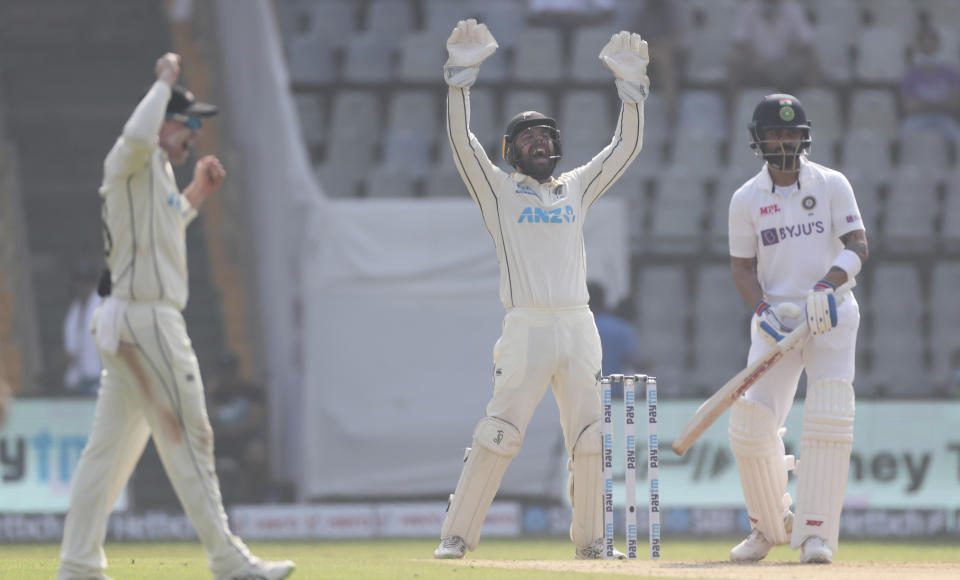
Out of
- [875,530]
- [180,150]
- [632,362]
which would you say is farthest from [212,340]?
[180,150]

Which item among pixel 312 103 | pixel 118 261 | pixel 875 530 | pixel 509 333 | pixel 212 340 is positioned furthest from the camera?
pixel 312 103

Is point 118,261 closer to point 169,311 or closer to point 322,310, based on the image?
→ point 169,311

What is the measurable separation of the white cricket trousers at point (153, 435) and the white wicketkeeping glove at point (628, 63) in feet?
9.01

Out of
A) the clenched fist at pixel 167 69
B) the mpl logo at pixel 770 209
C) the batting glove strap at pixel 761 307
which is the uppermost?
the clenched fist at pixel 167 69

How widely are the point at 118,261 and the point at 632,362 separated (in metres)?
6.75

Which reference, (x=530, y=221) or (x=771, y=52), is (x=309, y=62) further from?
(x=530, y=221)

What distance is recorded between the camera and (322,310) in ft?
41.9

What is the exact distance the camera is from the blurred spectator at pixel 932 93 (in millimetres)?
15859

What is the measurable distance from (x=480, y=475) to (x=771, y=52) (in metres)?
9.68

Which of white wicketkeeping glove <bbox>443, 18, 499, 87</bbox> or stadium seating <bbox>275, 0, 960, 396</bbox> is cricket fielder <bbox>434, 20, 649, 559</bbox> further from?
stadium seating <bbox>275, 0, 960, 396</bbox>

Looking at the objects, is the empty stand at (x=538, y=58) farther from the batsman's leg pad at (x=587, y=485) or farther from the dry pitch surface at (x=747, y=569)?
the dry pitch surface at (x=747, y=569)

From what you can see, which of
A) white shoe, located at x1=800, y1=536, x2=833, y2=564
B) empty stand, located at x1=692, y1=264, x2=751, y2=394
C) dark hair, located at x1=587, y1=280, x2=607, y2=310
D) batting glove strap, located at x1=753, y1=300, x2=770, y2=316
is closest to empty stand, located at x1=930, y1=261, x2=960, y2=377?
empty stand, located at x1=692, y1=264, x2=751, y2=394

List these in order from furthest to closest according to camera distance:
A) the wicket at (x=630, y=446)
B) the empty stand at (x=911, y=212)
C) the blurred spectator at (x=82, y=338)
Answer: the empty stand at (x=911, y=212)
the blurred spectator at (x=82, y=338)
the wicket at (x=630, y=446)

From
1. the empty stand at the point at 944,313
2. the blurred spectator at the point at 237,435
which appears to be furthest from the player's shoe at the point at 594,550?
the empty stand at the point at 944,313
